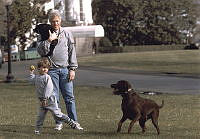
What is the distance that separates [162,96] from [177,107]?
4251 millimetres

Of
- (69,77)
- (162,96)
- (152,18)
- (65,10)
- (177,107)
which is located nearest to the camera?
(69,77)

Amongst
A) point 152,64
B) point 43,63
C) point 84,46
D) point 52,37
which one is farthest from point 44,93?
point 84,46

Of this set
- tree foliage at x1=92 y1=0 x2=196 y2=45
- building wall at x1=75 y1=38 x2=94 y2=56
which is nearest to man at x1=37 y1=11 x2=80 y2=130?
building wall at x1=75 y1=38 x2=94 y2=56

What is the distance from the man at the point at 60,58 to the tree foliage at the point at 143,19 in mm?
72329

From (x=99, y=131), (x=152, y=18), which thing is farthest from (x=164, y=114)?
(x=152, y=18)

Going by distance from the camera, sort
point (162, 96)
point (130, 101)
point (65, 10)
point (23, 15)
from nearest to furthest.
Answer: point (130, 101) < point (162, 96) < point (23, 15) < point (65, 10)

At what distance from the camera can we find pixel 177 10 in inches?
3388

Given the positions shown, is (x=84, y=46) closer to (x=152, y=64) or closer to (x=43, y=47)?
(x=152, y=64)

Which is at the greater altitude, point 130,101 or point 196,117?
point 130,101

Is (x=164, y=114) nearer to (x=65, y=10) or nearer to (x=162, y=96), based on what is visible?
(x=162, y=96)

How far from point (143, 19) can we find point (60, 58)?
248 ft

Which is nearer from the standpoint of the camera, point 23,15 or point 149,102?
point 149,102

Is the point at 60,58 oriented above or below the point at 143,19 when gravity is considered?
above

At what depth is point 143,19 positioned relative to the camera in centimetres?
8494
